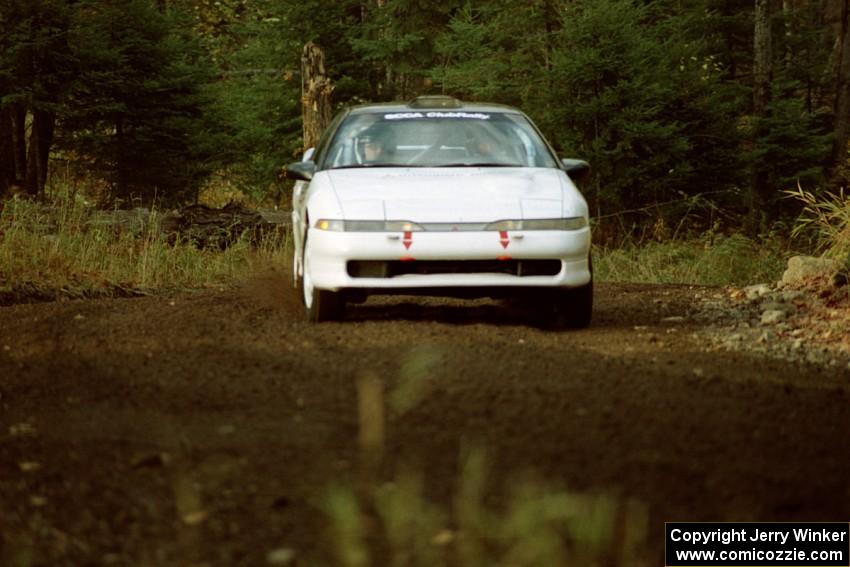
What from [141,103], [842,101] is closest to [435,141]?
[141,103]

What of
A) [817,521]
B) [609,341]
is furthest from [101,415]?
[609,341]

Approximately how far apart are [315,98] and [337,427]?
1246 cm

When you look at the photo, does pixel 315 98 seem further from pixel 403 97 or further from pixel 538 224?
pixel 403 97

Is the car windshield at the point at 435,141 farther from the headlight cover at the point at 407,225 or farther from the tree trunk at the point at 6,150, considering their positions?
the tree trunk at the point at 6,150

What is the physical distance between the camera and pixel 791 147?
24.1 m

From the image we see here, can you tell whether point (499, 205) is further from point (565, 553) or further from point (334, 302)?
point (565, 553)

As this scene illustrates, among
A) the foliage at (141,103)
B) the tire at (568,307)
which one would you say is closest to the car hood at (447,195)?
the tire at (568,307)

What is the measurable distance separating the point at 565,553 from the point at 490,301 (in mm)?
7779

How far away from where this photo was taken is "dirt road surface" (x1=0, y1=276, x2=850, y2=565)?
418 centimetres

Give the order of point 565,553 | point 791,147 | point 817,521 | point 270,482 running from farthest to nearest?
point 791,147
point 270,482
point 817,521
point 565,553

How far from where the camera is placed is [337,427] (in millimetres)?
5379

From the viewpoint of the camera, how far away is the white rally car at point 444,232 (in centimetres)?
833

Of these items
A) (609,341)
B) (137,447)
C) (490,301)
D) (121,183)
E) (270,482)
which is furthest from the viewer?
(121,183)

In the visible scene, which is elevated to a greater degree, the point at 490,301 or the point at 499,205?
the point at 499,205
